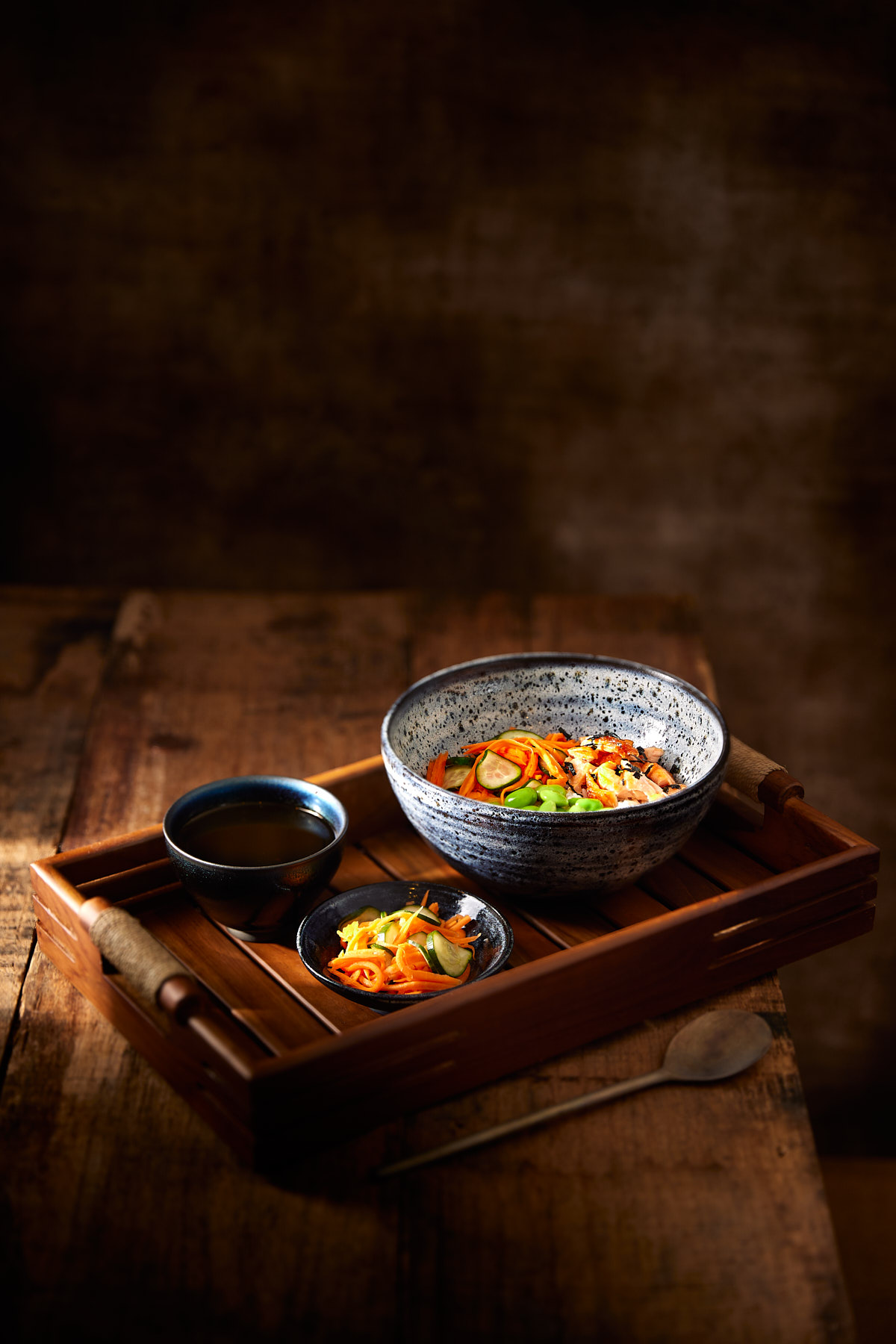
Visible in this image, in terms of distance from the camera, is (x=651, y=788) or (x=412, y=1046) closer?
(x=412, y=1046)

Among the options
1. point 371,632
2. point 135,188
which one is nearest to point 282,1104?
point 371,632

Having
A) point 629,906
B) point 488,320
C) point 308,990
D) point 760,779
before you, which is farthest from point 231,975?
point 488,320

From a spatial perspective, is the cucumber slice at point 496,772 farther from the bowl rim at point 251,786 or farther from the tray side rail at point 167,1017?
the tray side rail at point 167,1017

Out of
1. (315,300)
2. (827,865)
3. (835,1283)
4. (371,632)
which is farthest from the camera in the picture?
(315,300)

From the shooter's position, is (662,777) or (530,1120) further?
(662,777)

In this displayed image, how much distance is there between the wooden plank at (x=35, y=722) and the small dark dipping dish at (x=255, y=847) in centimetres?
24

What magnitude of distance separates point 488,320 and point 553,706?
148 centimetres

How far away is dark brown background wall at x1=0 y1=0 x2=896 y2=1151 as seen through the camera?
98.8 inches

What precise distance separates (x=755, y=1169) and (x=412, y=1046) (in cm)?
33

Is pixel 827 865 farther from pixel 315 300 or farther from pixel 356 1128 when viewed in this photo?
pixel 315 300

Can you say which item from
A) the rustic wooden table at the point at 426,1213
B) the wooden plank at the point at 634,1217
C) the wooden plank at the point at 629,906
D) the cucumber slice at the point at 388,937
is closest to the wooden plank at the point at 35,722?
the rustic wooden table at the point at 426,1213

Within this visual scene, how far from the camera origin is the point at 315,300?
2.66 metres

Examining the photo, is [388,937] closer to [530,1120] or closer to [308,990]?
[308,990]

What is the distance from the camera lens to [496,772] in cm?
134
